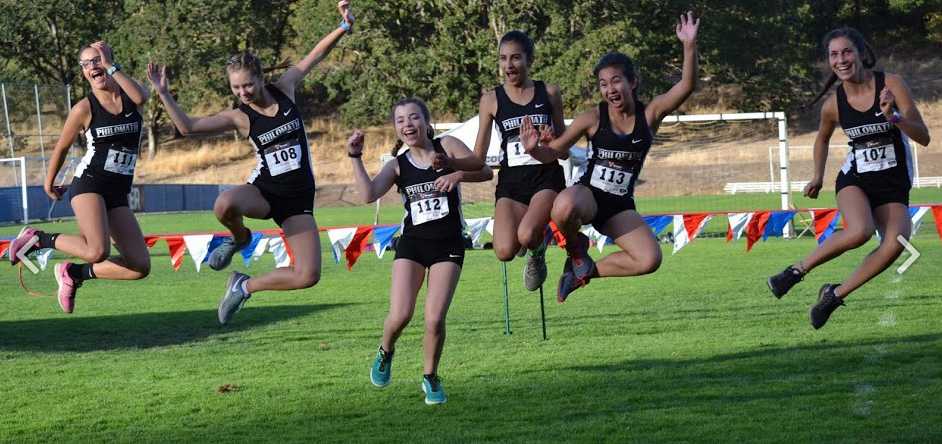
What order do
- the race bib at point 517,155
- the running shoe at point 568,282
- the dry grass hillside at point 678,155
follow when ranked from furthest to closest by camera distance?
the dry grass hillside at point 678,155
the running shoe at point 568,282
the race bib at point 517,155

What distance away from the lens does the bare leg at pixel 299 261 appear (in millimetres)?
9641

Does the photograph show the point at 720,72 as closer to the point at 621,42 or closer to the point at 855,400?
the point at 621,42

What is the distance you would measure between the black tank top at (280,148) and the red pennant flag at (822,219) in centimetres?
826

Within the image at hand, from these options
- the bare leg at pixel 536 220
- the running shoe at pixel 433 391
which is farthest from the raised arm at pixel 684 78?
the running shoe at pixel 433 391

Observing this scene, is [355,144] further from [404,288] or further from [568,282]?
[568,282]

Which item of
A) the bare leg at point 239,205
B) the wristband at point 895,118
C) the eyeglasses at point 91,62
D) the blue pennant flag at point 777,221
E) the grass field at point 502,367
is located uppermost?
the eyeglasses at point 91,62

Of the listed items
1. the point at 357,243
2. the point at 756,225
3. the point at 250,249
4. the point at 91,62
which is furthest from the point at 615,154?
the point at 756,225

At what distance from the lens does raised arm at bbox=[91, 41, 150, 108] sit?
9586 mm

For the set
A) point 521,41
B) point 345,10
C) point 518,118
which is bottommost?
point 518,118

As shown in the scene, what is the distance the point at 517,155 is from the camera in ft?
32.6

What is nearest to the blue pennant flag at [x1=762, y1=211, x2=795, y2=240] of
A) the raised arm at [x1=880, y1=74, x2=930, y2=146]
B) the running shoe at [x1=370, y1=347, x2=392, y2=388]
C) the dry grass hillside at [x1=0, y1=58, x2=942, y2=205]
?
the raised arm at [x1=880, y1=74, x2=930, y2=146]

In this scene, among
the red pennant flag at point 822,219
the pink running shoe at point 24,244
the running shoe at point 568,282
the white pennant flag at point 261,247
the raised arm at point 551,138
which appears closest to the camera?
the raised arm at point 551,138

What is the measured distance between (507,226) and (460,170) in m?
1.14

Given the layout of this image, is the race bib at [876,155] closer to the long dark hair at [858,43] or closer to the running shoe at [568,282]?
the long dark hair at [858,43]
